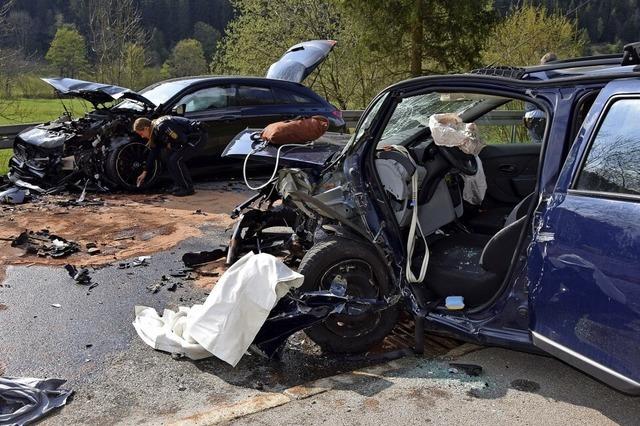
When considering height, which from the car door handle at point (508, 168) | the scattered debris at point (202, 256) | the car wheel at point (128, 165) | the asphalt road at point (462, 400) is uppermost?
the car door handle at point (508, 168)

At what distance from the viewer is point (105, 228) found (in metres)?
6.90

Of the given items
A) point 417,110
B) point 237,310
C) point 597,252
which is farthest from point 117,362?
point 597,252

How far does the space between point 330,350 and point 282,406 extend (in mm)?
705

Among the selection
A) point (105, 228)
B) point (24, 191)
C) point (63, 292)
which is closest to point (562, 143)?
point (63, 292)

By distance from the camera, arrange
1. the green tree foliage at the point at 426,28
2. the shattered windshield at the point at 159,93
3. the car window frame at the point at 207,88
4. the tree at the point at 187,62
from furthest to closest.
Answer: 1. the tree at the point at 187,62
2. the green tree foliage at the point at 426,28
3. the car window frame at the point at 207,88
4. the shattered windshield at the point at 159,93

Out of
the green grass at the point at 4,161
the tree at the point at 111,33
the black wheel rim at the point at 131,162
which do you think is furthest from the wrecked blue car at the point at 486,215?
the tree at the point at 111,33

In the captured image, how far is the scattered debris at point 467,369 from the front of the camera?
11.9 feet

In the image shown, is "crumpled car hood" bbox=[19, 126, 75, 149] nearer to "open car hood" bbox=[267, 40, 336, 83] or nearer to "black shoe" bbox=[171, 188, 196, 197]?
"black shoe" bbox=[171, 188, 196, 197]

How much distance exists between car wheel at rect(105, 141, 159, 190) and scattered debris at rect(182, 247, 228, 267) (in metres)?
3.41

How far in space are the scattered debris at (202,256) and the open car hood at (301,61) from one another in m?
4.67

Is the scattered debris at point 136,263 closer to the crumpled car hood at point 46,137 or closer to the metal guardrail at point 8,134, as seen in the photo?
the crumpled car hood at point 46,137

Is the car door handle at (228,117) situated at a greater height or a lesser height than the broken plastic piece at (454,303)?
greater

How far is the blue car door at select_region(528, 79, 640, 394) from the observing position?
268 centimetres

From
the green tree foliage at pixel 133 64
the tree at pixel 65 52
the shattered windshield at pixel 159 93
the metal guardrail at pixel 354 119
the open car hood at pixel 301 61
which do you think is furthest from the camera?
the tree at pixel 65 52
